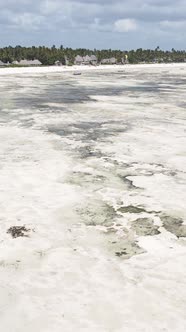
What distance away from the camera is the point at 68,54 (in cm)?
8588

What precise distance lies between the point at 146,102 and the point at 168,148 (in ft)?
40.1

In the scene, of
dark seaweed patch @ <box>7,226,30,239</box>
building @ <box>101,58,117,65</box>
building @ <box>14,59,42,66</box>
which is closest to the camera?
dark seaweed patch @ <box>7,226,30,239</box>

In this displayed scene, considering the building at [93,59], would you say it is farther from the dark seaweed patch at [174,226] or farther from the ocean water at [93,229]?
the dark seaweed patch at [174,226]

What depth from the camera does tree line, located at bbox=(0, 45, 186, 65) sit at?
76.1 metres

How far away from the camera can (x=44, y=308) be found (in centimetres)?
539

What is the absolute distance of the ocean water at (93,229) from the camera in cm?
536

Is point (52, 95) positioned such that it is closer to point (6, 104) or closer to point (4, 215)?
point (6, 104)

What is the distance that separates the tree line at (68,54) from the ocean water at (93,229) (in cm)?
6208

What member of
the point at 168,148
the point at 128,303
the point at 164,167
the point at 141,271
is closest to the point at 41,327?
the point at 128,303

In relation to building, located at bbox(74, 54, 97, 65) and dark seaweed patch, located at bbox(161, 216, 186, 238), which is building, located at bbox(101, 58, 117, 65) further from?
dark seaweed patch, located at bbox(161, 216, 186, 238)

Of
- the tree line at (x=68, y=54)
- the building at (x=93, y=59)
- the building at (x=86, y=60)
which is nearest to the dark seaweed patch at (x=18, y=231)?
the tree line at (x=68, y=54)

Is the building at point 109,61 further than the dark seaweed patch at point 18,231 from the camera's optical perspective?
Yes

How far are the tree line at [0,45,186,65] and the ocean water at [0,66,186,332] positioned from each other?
204ft

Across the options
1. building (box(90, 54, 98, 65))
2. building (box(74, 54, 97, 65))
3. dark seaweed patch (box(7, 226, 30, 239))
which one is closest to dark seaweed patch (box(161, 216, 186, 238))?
dark seaweed patch (box(7, 226, 30, 239))
